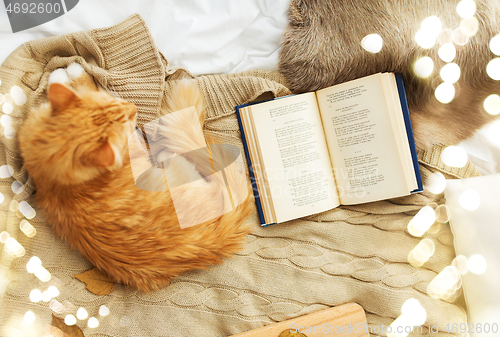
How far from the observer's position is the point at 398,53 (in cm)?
90


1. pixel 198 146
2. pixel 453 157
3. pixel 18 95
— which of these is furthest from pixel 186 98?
pixel 453 157

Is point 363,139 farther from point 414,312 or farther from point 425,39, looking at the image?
point 414,312

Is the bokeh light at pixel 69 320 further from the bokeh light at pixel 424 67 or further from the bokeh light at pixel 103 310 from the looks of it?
the bokeh light at pixel 424 67

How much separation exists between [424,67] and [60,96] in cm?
107

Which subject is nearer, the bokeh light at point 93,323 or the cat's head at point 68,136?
the cat's head at point 68,136

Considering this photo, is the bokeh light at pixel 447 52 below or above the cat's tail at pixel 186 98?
below

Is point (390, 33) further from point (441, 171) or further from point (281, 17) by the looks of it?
point (441, 171)

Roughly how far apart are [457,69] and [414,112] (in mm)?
170

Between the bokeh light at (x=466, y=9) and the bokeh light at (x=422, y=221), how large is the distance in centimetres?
61

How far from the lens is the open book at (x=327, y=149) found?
0.94 metres

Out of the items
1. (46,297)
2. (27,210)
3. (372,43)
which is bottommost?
(46,297)

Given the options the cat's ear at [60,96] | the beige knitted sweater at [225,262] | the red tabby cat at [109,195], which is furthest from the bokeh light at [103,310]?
the cat's ear at [60,96]

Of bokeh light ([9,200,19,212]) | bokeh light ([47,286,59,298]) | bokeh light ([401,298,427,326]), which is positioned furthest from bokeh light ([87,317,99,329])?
bokeh light ([401,298,427,326])

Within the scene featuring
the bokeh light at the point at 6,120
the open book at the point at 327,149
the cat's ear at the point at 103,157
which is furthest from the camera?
the open book at the point at 327,149
